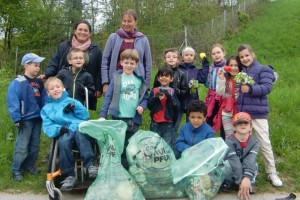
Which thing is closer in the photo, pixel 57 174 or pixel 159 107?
pixel 57 174

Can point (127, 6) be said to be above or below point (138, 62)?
above

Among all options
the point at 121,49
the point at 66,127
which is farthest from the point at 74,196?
the point at 121,49

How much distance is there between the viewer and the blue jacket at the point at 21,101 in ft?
16.2

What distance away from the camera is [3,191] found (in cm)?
478

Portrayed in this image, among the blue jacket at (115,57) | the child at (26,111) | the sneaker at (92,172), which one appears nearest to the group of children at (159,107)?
the child at (26,111)

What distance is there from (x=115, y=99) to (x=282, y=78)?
7294mm

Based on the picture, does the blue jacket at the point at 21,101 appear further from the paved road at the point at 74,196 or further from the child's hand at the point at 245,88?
the child's hand at the point at 245,88

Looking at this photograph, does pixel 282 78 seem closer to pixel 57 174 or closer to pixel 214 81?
pixel 214 81

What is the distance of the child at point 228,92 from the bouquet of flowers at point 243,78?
274 millimetres

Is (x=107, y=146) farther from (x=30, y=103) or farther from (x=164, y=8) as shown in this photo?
(x=164, y=8)

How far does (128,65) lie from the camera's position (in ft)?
16.4

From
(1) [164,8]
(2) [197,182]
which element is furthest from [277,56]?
(2) [197,182]

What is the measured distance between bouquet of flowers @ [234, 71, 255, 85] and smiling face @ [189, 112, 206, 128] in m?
0.64

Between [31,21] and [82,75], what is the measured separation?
23235 millimetres
